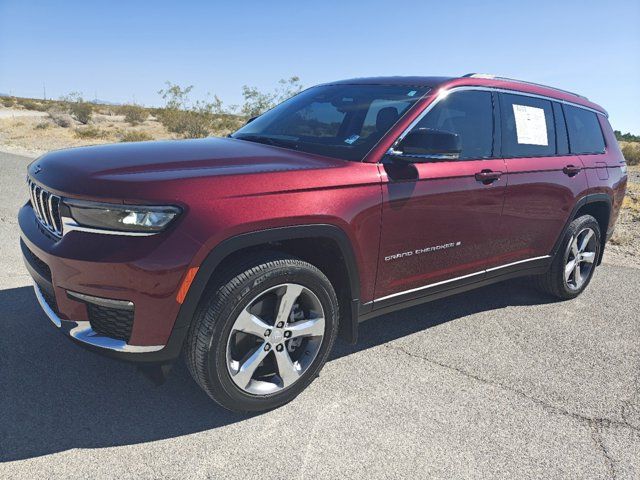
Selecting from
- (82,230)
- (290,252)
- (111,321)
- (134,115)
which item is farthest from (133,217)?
(134,115)

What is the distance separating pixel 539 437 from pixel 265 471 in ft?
4.66

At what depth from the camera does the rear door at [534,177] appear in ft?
12.4

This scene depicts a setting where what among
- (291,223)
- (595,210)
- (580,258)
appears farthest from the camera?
(595,210)

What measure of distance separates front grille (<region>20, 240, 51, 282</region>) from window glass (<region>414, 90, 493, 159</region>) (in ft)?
7.76

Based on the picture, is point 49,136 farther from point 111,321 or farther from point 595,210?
point 111,321

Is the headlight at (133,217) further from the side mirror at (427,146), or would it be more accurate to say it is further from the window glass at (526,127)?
the window glass at (526,127)

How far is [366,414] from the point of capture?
2703 mm

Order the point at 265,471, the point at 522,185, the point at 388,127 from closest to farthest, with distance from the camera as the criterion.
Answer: the point at 265,471 → the point at 388,127 → the point at 522,185

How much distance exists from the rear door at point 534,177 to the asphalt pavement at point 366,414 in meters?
0.76

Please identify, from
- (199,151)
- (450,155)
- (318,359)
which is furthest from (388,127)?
(318,359)

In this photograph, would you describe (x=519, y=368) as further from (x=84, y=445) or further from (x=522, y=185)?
(x=84, y=445)

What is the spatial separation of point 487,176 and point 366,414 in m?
1.82

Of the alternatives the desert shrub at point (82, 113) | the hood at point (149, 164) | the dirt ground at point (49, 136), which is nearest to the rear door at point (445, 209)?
the hood at point (149, 164)

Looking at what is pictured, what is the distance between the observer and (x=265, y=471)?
224 centimetres
